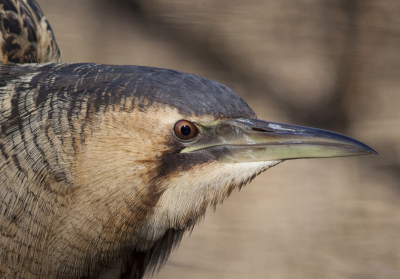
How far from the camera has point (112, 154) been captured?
6.14ft

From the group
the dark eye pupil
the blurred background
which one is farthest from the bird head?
the blurred background

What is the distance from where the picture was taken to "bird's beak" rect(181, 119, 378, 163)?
201cm

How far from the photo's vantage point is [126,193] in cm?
194

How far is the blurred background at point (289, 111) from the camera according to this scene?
14.1 feet

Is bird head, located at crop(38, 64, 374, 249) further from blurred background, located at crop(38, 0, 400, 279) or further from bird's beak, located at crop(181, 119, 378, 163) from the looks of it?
blurred background, located at crop(38, 0, 400, 279)

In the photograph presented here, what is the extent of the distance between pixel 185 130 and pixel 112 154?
270mm

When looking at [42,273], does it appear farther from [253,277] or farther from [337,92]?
[337,92]

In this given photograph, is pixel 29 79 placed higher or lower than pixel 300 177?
lower

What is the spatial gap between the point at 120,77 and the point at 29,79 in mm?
347

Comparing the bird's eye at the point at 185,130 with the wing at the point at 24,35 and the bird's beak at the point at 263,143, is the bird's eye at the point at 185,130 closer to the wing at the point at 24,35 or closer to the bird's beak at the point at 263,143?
the bird's beak at the point at 263,143

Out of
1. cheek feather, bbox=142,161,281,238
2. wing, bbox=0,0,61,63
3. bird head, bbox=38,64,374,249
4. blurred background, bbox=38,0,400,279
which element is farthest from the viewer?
blurred background, bbox=38,0,400,279

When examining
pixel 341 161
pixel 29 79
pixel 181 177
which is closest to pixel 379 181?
pixel 341 161

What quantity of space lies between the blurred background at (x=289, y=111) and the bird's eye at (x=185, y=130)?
243 cm

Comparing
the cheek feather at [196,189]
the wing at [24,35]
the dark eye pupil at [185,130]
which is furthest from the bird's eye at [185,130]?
the wing at [24,35]
